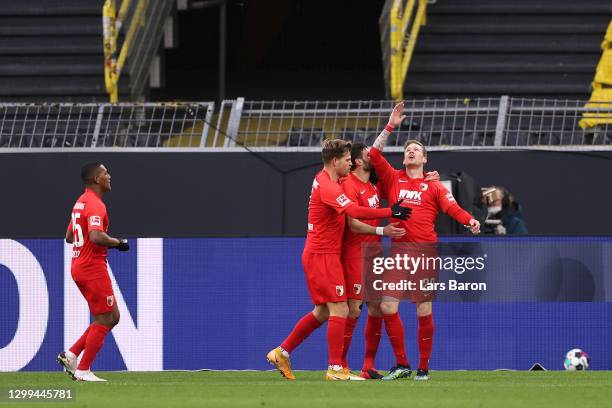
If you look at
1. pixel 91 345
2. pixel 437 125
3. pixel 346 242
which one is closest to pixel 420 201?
pixel 346 242

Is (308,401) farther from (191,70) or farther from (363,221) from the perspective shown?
(191,70)

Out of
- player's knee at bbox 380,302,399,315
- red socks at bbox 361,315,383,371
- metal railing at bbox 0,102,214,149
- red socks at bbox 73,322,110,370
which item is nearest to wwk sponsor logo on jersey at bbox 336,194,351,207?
player's knee at bbox 380,302,399,315

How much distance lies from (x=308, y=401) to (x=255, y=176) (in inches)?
298

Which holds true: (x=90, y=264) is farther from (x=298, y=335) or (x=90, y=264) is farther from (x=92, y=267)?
(x=298, y=335)

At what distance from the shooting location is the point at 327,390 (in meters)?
9.96

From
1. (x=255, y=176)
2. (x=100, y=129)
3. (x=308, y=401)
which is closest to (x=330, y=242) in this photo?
(x=308, y=401)

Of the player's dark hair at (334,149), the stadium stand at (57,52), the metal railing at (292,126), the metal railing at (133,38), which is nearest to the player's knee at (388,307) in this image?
the player's dark hair at (334,149)

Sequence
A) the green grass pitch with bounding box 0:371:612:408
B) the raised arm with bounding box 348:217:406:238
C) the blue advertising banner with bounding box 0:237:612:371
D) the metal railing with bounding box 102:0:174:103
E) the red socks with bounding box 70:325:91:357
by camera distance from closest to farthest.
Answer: the green grass pitch with bounding box 0:371:612:408
the raised arm with bounding box 348:217:406:238
the red socks with bounding box 70:325:91:357
the blue advertising banner with bounding box 0:237:612:371
the metal railing with bounding box 102:0:174:103

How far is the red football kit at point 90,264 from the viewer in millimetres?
11422

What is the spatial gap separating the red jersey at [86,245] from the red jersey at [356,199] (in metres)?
1.88

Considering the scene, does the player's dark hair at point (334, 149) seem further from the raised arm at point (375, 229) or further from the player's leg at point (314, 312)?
the player's leg at point (314, 312)

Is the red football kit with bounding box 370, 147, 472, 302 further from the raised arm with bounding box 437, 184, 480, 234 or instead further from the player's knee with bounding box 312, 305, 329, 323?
the player's knee with bounding box 312, 305, 329, 323

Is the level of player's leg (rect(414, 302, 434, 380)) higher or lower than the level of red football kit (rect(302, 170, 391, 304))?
lower

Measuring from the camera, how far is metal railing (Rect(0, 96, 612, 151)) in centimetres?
1645
